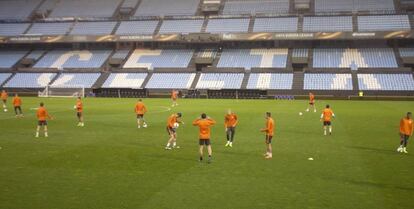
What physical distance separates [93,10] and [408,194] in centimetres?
7960

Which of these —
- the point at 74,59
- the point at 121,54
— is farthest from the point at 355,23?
the point at 74,59

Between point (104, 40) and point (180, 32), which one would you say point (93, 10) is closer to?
point (104, 40)

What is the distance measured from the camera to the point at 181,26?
75.9 m

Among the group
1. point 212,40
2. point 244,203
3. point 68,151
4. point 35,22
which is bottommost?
point 244,203

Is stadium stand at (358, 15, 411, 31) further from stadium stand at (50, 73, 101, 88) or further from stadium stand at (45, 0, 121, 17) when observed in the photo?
stadium stand at (45, 0, 121, 17)

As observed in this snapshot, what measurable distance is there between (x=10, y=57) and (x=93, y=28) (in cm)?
1654

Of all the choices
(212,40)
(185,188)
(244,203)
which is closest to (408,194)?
(244,203)

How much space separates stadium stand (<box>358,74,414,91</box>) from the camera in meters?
58.7

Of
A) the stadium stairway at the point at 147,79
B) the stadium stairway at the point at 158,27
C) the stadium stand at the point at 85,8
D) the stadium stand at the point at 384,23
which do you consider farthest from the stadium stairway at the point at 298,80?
the stadium stand at the point at 85,8

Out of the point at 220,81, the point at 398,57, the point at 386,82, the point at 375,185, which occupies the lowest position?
the point at 375,185

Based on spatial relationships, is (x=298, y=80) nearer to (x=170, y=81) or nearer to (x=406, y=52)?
(x=406, y=52)

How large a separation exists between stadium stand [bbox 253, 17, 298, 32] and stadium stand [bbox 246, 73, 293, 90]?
929cm

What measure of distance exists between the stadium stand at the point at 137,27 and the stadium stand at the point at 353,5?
29123mm

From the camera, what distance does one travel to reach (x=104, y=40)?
75.6 m
